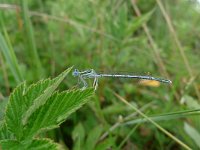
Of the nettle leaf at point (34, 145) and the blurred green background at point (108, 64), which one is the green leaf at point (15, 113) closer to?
the nettle leaf at point (34, 145)

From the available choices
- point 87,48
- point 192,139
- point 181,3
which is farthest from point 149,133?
point 181,3

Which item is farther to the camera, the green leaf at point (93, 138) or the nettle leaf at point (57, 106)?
the green leaf at point (93, 138)

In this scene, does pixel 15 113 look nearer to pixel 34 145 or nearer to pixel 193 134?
pixel 34 145

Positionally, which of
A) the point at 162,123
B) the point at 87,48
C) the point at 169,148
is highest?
the point at 87,48

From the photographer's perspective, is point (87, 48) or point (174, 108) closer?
point (174, 108)

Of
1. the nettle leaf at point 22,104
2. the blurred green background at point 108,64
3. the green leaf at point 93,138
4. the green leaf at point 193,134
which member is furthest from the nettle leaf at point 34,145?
the green leaf at point 193,134

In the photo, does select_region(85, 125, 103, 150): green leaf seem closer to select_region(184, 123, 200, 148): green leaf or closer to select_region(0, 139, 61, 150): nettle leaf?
select_region(184, 123, 200, 148): green leaf

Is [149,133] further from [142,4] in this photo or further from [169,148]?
[142,4]
